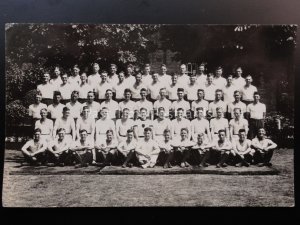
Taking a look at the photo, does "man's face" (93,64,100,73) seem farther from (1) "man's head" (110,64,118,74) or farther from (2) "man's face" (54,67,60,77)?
(2) "man's face" (54,67,60,77)

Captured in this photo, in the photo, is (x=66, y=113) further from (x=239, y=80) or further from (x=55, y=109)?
(x=239, y=80)

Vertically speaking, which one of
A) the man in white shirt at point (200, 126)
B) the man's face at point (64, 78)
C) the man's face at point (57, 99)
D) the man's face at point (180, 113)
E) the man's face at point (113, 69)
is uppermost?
the man's face at point (113, 69)

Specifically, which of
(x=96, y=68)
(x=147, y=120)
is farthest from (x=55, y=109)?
(x=147, y=120)

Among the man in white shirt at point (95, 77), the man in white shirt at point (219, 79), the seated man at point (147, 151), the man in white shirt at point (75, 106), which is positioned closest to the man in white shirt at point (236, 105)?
the man in white shirt at point (219, 79)

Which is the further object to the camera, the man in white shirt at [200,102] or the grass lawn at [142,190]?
the man in white shirt at [200,102]

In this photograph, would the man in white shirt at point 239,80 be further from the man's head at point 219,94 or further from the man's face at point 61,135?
the man's face at point 61,135

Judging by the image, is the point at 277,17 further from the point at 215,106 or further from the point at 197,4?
the point at 215,106
